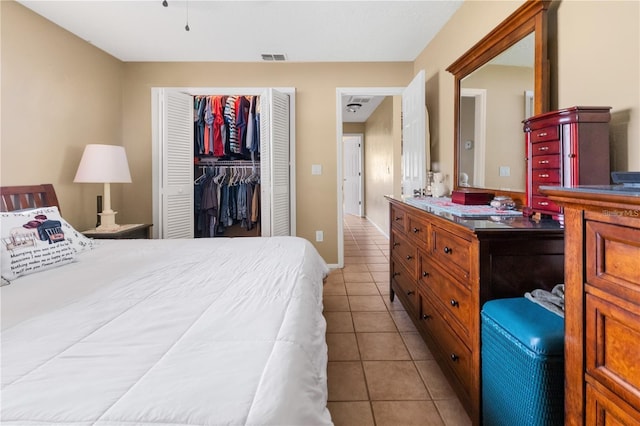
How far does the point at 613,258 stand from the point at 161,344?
1.10 meters

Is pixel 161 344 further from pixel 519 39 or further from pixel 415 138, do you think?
pixel 415 138

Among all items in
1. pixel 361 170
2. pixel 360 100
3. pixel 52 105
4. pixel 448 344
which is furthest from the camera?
pixel 361 170

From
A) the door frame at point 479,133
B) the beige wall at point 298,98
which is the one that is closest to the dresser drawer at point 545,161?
the door frame at point 479,133

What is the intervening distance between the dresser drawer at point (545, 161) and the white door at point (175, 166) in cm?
348

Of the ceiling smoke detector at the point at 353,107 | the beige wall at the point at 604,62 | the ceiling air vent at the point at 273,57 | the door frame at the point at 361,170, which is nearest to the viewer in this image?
the beige wall at the point at 604,62

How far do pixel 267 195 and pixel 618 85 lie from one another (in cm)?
302

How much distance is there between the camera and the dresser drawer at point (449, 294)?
1.44 metres

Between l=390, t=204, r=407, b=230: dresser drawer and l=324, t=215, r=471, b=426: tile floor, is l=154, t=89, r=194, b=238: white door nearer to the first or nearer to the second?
l=324, t=215, r=471, b=426: tile floor

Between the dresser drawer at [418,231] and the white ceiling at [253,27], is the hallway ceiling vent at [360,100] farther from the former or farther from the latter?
the dresser drawer at [418,231]

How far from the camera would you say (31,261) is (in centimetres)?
164

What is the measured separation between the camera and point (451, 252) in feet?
5.09

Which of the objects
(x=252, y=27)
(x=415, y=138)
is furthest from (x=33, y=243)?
(x=415, y=138)

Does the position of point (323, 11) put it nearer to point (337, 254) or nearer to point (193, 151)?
point (193, 151)

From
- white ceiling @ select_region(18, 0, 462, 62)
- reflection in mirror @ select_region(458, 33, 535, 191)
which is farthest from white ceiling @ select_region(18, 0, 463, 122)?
reflection in mirror @ select_region(458, 33, 535, 191)
